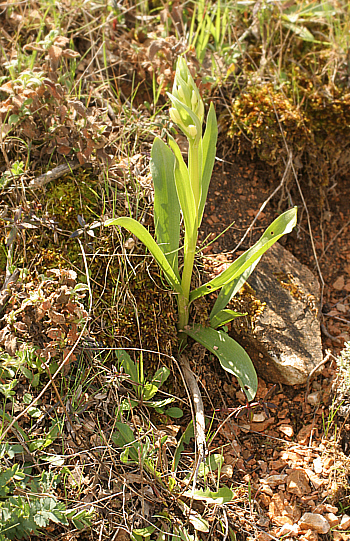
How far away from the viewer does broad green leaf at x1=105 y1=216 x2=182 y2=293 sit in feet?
5.16

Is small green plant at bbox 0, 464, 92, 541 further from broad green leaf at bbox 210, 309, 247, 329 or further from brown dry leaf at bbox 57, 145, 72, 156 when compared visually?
brown dry leaf at bbox 57, 145, 72, 156

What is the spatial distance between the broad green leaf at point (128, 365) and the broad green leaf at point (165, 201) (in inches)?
16.1

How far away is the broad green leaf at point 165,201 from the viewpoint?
184 centimetres

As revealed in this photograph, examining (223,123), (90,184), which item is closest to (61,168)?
(90,184)

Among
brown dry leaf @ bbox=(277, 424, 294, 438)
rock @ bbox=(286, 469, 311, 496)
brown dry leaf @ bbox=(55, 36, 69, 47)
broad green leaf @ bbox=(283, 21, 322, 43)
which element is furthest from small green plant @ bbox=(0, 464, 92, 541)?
broad green leaf @ bbox=(283, 21, 322, 43)

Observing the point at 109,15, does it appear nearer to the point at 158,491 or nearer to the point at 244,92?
the point at 244,92

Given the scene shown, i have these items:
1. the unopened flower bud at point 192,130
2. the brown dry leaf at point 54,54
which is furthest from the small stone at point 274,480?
the brown dry leaf at point 54,54

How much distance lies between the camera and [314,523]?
170cm

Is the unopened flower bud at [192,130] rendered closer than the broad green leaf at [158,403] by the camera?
Yes

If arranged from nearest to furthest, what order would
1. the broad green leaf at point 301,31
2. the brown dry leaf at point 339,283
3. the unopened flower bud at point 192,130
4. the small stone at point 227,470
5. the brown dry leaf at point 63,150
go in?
the unopened flower bud at point 192,130
the small stone at point 227,470
the brown dry leaf at point 63,150
the brown dry leaf at point 339,283
the broad green leaf at point 301,31

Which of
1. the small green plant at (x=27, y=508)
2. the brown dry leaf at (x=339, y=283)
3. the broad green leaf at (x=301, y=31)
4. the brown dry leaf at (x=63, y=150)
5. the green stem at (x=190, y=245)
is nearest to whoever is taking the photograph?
the small green plant at (x=27, y=508)

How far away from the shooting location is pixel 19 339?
1.72 m

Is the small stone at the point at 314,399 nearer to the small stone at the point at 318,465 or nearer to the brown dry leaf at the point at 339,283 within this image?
the small stone at the point at 318,465

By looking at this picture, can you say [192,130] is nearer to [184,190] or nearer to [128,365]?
[184,190]
